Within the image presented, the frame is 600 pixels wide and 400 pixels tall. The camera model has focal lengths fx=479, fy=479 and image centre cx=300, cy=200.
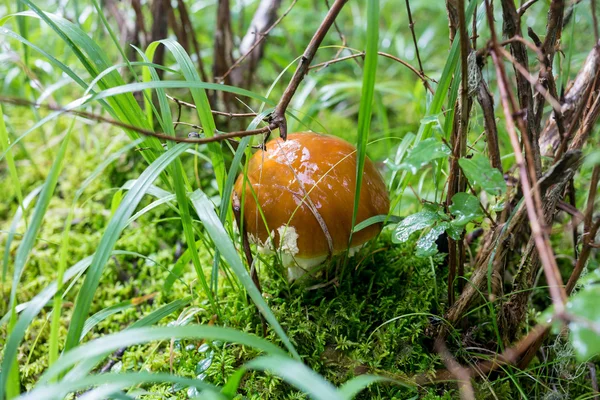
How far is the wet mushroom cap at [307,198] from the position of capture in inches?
50.9

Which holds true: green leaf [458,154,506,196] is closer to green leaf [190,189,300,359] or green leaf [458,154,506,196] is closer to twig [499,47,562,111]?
twig [499,47,562,111]

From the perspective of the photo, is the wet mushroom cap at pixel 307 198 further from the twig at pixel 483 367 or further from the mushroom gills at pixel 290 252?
the twig at pixel 483 367

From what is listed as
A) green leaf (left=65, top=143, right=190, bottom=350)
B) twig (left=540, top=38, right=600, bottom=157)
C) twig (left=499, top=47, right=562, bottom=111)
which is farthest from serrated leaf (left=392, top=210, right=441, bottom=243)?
green leaf (left=65, top=143, right=190, bottom=350)

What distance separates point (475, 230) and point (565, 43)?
174cm

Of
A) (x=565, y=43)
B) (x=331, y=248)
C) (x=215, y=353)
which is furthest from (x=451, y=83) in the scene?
(x=565, y=43)

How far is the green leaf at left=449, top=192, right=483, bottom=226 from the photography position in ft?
3.51

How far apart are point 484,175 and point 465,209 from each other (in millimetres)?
155

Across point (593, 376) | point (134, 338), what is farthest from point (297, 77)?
point (593, 376)

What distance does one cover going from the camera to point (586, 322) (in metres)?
0.62

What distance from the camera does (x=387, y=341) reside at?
1.34 metres

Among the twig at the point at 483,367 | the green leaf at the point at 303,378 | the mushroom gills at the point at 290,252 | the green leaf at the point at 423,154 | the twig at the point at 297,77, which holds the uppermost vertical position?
the twig at the point at 297,77

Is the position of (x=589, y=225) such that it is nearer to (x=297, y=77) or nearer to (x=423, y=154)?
(x=423, y=154)

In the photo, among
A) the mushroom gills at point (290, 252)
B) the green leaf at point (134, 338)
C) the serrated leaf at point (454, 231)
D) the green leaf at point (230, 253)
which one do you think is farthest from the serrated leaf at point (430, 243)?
the green leaf at point (134, 338)

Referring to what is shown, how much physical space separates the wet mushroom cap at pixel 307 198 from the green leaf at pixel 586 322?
689mm
